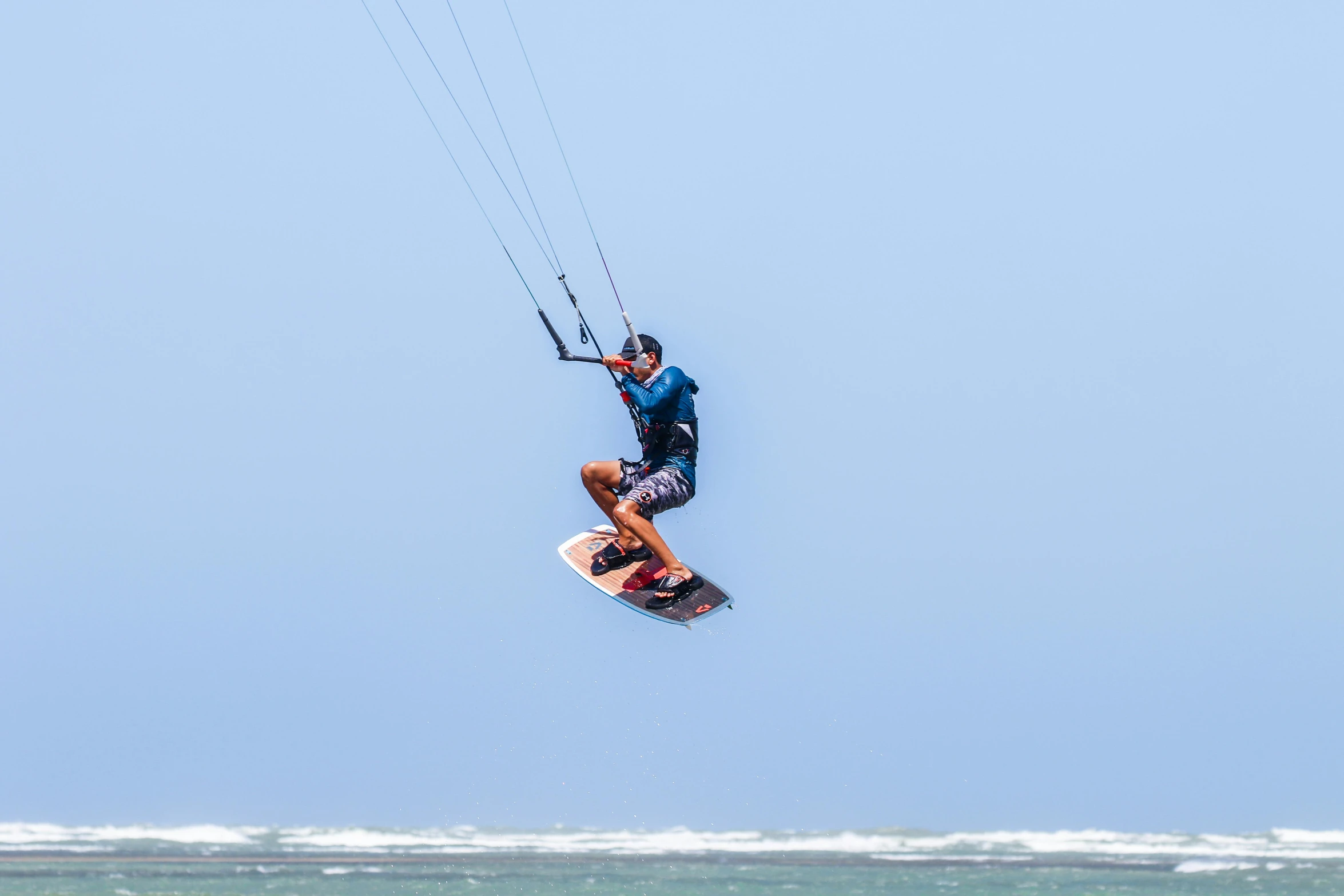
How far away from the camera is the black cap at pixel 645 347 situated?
990 centimetres

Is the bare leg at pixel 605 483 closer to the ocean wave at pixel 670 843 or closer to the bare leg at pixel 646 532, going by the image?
the bare leg at pixel 646 532

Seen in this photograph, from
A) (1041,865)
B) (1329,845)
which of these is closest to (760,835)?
(1041,865)

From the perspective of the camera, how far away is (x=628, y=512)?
33.8ft

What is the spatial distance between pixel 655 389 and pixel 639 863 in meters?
23.4

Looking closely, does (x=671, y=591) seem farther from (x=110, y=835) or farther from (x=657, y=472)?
(x=110, y=835)

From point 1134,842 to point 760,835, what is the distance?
835 cm

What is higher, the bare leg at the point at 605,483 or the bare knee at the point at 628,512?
the bare leg at the point at 605,483

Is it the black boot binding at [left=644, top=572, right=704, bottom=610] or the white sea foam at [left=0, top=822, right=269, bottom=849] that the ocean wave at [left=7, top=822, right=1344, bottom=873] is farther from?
the black boot binding at [left=644, top=572, right=704, bottom=610]

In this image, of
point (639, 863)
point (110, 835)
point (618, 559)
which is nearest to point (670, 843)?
→ point (639, 863)

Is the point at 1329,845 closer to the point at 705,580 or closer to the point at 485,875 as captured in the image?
the point at 485,875

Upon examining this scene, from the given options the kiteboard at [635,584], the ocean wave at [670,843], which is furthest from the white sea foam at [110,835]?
the kiteboard at [635,584]

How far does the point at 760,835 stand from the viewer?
1267 inches

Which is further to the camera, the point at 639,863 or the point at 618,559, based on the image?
the point at 639,863

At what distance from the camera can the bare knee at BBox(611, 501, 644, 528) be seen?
10.3m
